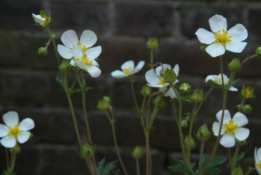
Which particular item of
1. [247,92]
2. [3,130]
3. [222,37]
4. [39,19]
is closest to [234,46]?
[222,37]

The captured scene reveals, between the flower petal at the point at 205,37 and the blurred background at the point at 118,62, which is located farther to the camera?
the blurred background at the point at 118,62

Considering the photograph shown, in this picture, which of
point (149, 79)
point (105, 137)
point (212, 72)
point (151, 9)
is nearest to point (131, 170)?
point (105, 137)

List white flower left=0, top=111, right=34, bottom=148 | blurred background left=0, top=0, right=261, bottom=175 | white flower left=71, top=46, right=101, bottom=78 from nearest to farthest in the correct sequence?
white flower left=71, top=46, right=101, bottom=78, white flower left=0, top=111, right=34, bottom=148, blurred background left=0, top=0, right=261, bottom=175

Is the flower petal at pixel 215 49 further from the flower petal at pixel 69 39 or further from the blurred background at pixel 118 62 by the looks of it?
the blurred background at pixel 118 62

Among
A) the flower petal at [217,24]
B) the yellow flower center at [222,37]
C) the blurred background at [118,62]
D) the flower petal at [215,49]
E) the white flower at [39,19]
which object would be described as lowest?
the blurred background at [118,62]

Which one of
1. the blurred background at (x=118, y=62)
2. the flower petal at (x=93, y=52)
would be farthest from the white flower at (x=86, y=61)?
the blurred background at (x=118, y=62)

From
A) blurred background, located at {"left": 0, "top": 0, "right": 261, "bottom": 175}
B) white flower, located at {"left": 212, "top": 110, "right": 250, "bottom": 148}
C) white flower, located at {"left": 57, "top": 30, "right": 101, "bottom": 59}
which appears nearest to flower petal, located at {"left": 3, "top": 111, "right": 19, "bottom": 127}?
white flower, located at {"left": 57, "top": 30, "right": 101, "bottom": 59}

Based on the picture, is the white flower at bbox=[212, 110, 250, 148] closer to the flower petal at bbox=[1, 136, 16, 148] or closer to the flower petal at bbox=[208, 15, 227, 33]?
the flower petal at bbox=[208, 15, 227, 33]

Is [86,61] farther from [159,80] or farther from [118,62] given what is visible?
[118,62]
